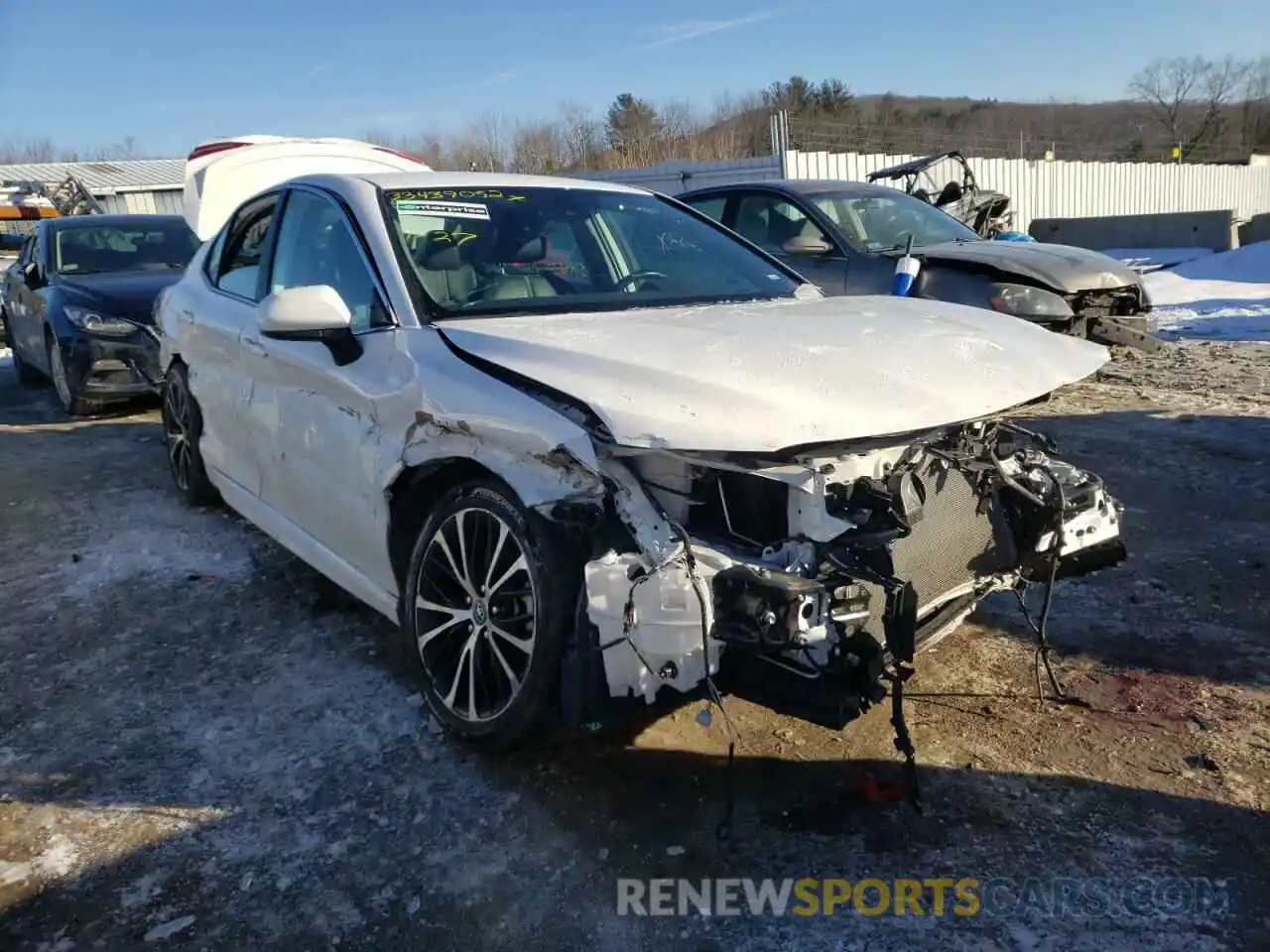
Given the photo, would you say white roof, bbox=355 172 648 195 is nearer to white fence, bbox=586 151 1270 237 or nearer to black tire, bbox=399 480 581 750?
black tire, bbox=399 480 581 750

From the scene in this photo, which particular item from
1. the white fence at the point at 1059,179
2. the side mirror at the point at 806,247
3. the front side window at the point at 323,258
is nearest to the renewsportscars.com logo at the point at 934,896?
the front side window at the point at 323,258

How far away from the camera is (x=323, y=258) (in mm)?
3770

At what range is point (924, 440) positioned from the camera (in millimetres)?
2791

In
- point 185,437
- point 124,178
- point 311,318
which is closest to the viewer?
point 311,318

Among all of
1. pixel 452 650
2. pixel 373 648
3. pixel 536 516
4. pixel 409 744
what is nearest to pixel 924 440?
pixel 536 516

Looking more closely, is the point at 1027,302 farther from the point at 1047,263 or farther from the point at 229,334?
the point at 229,334

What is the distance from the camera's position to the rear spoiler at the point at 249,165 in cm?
802

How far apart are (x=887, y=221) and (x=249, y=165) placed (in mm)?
5243

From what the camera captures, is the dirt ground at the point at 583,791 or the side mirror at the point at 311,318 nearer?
the dirt ground at the point at 583,791

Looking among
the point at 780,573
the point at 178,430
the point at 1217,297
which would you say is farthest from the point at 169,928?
the point at 1217,297

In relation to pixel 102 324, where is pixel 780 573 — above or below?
below

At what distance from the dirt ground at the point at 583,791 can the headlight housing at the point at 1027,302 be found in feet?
9.41

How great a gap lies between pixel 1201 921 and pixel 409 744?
2.16m

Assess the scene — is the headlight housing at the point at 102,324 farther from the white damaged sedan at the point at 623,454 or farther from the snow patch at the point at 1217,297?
the snow patch at the point at 1217,297
